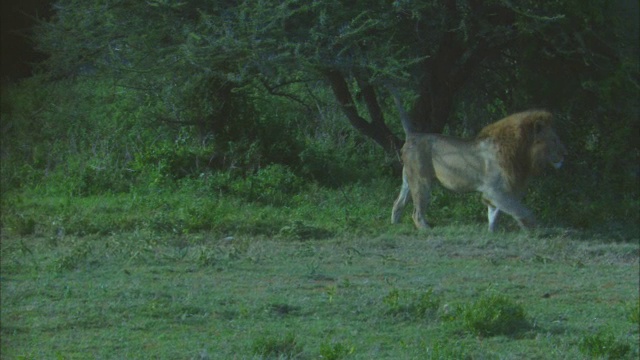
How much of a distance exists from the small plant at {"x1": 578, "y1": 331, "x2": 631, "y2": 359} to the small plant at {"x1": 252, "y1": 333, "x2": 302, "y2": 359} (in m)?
1.82

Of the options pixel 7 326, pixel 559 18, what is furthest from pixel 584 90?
pixel 7 326

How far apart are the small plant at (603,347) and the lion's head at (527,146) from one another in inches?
205

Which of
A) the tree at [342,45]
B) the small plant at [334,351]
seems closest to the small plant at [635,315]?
the small plant at [334,351]

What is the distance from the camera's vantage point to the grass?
6484 mm

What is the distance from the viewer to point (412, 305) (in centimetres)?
733

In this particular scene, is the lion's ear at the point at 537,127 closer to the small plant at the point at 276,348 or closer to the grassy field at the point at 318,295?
the grassy field at the point at 318,295

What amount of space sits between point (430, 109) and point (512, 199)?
272cm

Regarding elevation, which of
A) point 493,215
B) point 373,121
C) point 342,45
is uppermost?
point 342,45

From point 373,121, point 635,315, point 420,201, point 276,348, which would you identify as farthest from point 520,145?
point 276,348

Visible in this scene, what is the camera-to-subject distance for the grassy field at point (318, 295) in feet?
21.0

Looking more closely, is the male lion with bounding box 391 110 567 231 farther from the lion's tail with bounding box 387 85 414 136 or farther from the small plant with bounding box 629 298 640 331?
the small plant with bounding box 629 298 640 331

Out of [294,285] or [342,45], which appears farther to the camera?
[342,45]

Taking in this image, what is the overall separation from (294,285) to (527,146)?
4247 mm

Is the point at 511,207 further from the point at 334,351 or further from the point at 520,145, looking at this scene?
the point at 334,351
